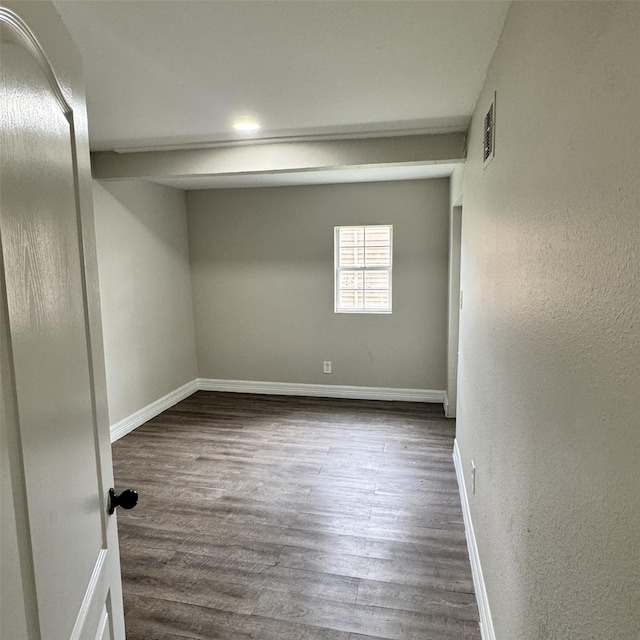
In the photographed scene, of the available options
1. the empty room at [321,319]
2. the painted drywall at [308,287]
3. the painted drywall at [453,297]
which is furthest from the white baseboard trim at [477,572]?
the painted drywall at [308,287]

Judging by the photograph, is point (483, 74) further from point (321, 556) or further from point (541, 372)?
point (321, 556)

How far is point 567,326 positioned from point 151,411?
13.9ft

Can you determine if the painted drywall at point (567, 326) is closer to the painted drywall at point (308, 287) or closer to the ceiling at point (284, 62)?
the ceiling at point (284, 62)

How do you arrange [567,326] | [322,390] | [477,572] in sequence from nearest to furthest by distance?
[567,326]
[477,572]
[322,390]

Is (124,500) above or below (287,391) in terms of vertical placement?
above

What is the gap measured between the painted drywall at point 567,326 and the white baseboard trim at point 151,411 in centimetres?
333

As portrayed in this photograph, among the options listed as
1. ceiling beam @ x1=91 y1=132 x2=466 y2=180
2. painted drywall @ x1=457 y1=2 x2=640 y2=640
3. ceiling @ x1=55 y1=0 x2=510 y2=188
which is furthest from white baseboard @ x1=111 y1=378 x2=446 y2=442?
painted drywall @ x1=457 y1=2 x2=640 y2=640

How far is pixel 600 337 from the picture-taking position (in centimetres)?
72

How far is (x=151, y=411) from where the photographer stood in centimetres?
436

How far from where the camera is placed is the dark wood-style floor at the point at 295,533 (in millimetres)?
1870

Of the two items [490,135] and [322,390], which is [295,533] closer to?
[490,135]

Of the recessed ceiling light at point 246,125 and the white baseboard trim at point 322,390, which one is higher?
the recessed ceiling light at point 246,125

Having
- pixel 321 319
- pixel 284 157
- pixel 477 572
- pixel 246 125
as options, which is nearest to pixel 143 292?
pixel 321 319

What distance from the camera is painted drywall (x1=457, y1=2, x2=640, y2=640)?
64 cm
